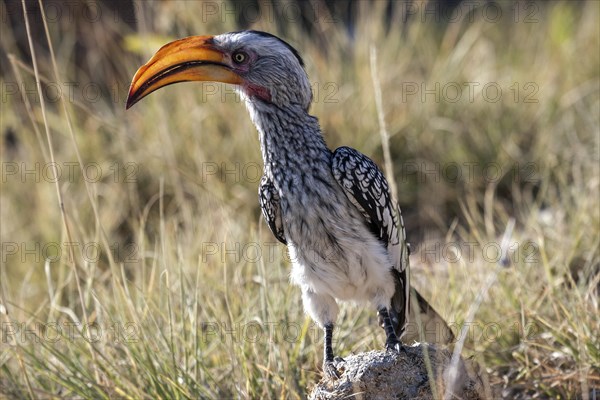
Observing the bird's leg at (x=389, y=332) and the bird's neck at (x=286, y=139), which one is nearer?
the bird's leg at (x=389, y=332)

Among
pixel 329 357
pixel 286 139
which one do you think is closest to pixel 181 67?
pixel 286 139

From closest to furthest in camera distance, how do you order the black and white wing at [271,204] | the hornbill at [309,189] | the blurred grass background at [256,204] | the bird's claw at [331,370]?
the bird's claw at [331,370], the hornbill at [309,189], the black and white wing at [271,204], the blurred grass background at [256,204]

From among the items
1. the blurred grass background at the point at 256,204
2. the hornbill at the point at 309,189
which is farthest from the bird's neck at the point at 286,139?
the blurred grass background at the point at 256,204

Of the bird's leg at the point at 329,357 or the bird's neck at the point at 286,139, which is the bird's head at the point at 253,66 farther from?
the bird's leg at the point at 329,357

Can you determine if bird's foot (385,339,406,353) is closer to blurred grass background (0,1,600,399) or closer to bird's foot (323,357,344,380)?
bird's foot (323,357,344,380)

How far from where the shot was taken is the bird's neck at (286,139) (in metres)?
3.29

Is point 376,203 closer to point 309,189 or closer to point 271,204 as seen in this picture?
point 309,189

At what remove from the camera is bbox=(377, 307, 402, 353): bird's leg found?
10.3 ft

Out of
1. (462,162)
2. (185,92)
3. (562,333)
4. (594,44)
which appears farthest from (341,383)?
(594,44)

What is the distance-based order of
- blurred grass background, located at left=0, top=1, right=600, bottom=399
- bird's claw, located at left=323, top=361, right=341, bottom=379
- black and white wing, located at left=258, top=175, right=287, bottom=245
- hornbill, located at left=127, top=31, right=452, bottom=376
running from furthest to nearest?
blurred grass background, located at left=0, top=1, right=600, bottom=399
black and white wing, located at left=258, top=175, right=287, bottom=245
hornbill, located at left=127, top=31, right=452, bottom=376
bird's claw, located at left=323, top=361, right=341, bottom=379

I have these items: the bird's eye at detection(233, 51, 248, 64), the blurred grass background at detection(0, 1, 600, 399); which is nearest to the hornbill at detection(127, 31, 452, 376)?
the bird's eye at detection(233, 51, 248, 64)

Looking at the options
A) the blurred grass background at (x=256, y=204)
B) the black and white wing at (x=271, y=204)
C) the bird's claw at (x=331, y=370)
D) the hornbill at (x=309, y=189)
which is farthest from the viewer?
the blurred grass background at (x=256, y=204)

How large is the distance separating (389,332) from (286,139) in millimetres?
795

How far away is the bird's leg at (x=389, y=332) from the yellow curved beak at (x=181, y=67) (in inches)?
40.4
